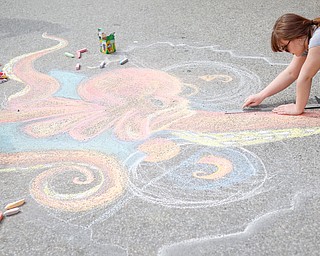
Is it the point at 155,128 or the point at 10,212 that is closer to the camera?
the point at 10,212

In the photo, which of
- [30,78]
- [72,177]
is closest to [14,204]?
[72,177]

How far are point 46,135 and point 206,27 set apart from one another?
3182 millimetres

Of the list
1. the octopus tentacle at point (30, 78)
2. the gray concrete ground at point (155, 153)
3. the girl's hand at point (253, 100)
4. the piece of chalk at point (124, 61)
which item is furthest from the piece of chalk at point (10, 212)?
the piece of chalk at point (124, 61)

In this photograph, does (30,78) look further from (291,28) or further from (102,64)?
(291,28)

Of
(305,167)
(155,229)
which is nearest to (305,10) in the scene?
(305,167)

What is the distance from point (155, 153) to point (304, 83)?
1350 millimetres

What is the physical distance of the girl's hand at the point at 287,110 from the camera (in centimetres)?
369

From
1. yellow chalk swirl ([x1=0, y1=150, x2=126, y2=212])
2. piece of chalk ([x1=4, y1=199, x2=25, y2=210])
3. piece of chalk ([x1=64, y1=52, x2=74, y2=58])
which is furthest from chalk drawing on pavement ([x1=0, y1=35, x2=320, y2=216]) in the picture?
piece of chalk ([x1=64, y1=52, x2=74, y2=58])

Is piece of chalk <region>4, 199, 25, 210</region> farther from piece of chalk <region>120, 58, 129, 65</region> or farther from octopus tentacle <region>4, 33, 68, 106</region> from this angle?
piece of chalk <region>120, 58, 129, 65</region>

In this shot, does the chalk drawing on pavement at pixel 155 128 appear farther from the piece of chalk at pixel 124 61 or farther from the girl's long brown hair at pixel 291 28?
the girl's long brown hair at pixel 291 28

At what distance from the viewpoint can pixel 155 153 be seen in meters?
3.35

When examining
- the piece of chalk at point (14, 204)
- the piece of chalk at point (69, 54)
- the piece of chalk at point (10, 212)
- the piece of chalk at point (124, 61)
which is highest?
the piece of chalk at point (69, 54)

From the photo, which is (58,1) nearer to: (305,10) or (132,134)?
(305,10)

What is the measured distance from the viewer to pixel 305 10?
21.0 feet
